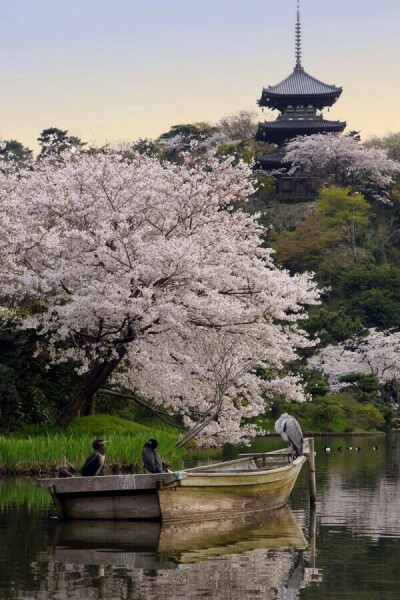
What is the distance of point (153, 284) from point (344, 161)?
→ 57.1 m

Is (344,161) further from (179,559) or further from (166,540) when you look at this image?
(179,559)

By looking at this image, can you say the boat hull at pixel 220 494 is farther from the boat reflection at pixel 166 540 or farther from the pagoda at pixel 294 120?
the pagoda at pixel 294 120

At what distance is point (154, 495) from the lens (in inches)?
674

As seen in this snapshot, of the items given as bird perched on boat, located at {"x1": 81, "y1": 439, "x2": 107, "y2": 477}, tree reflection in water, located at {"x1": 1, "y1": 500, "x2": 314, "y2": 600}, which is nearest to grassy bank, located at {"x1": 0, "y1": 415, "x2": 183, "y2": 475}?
bird perched on boat, located at {"x1": 81, "y1": 439, "x2": 107, "y2": 477}

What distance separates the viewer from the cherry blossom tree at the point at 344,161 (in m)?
79.2

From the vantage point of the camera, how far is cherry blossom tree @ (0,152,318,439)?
1031 inches

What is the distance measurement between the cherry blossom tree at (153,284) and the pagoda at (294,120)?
5282 centimetres

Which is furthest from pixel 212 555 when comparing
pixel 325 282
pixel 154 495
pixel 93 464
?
pixel 325 282

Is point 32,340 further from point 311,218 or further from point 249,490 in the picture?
point 311,218

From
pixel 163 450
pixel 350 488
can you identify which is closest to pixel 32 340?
pixel 163 450

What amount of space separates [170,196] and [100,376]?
19.3 feet

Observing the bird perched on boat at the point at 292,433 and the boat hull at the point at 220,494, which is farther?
the bird perched on boat at the point at 292,433

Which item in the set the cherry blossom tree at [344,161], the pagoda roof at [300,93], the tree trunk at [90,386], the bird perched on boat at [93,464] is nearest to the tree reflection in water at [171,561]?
the bird perched on boat at [93,464]

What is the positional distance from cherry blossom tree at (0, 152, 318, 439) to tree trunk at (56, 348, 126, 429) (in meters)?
0.04
